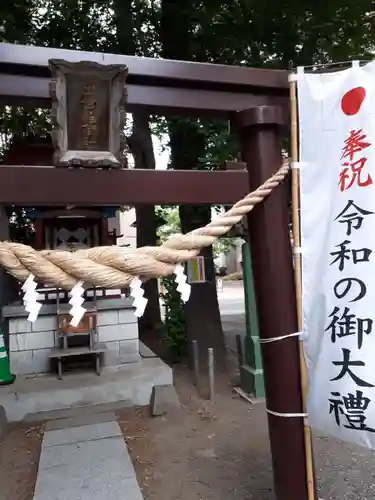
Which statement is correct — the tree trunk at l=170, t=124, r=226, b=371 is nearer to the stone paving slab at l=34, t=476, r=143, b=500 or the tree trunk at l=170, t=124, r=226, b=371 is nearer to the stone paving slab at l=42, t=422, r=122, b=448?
the stone paving slab at l=42, t=422, r=122, b=448

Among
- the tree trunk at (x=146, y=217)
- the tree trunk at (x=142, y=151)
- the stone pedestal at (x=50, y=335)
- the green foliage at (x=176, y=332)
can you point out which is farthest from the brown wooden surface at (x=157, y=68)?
the green foliage at (x=176, y=332)

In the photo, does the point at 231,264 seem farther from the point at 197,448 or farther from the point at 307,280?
the point at 307,280

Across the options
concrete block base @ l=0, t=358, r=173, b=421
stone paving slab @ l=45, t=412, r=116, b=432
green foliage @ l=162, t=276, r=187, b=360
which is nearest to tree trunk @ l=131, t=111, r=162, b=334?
green foliage @ l=162, t=276, r=187, b=360

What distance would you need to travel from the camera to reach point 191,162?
7.25m

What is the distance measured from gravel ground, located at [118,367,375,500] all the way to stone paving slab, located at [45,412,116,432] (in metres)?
0.23

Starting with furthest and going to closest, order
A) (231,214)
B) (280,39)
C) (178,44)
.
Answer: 1. (178,44)
2. (280,39)
3. (231,214)

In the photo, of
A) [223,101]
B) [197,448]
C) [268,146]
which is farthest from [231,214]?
[197,448]

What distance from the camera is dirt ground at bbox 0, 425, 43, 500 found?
163 inches

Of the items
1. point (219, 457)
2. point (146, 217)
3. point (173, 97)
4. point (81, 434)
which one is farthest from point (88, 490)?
point (146, 217)

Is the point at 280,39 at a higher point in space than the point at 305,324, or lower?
higher

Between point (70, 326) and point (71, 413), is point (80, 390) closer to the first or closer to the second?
point (71, 413)

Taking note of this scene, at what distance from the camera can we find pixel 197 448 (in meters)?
4.86

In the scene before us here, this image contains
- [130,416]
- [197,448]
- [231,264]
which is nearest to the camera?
[197,448]

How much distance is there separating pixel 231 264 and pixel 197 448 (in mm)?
33814
